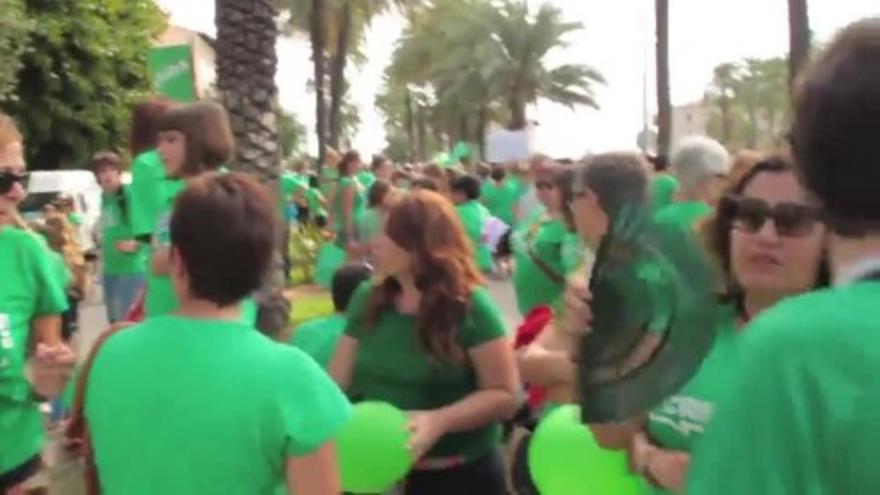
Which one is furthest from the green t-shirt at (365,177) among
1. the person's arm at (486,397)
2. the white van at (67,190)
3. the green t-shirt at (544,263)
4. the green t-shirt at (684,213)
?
the person's arm at (486,397)

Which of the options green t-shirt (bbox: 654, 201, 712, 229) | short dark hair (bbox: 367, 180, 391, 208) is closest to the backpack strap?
green t-shirt (bbox: 654, 201, 712, 229)

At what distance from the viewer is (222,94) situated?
38.5 ft

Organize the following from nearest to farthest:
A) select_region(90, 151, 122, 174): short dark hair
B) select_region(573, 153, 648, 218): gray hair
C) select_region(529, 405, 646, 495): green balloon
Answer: select_region(529, 405, 646, 495): green balloon → select_region(573, 153, 648, 218): gray hair → select_region(90, 151, 122, 174): short dark hair

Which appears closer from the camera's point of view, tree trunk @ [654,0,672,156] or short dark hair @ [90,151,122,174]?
short dark hair @ [90,151,122,174]

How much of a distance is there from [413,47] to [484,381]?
58.3m

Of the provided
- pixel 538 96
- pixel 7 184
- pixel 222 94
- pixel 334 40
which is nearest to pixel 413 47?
pixel 538 96

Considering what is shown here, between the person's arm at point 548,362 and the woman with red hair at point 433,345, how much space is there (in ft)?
0.20

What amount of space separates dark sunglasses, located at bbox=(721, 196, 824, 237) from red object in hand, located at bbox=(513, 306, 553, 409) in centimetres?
200

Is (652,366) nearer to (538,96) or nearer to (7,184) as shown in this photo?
(7,184)

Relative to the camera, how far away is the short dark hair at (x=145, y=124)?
21.6 feet

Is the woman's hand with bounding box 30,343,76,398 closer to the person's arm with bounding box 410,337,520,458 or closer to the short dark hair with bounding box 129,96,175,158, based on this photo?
the person's arm with bounding box 410,337,520,458

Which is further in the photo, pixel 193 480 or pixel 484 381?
pixel 484 381

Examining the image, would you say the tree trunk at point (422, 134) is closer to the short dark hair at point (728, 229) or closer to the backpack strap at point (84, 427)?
the backpack strap at point (84, 427)

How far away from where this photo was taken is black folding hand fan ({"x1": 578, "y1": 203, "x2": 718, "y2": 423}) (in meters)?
2.89
